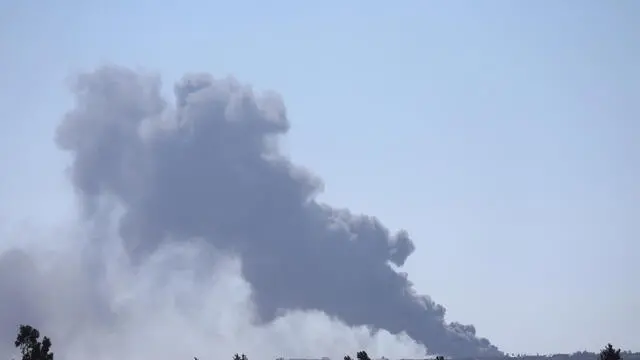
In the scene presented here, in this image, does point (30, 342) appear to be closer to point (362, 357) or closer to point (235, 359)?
point (235, 359)

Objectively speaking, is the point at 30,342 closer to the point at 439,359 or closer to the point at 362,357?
the point at 362,357

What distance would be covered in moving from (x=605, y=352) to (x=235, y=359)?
42480 mm

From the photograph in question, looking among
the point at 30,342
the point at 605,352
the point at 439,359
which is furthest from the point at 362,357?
the point at 30,342

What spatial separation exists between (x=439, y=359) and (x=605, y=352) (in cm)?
1919

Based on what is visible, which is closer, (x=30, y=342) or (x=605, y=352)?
(x=605, y=352)

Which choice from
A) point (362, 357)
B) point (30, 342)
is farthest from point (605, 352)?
point (30, 342)

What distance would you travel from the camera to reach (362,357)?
341 feet

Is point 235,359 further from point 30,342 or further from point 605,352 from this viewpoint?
point 605,352

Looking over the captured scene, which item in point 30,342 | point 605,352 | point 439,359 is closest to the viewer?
point 605,352

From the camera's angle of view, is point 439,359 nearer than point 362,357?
Yes

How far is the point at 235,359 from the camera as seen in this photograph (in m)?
104

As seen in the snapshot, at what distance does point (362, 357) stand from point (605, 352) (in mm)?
30941

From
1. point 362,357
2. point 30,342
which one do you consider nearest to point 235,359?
point 362,357

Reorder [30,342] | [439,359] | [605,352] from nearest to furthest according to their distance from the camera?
[605,352]
[439,359]
[30,342]
